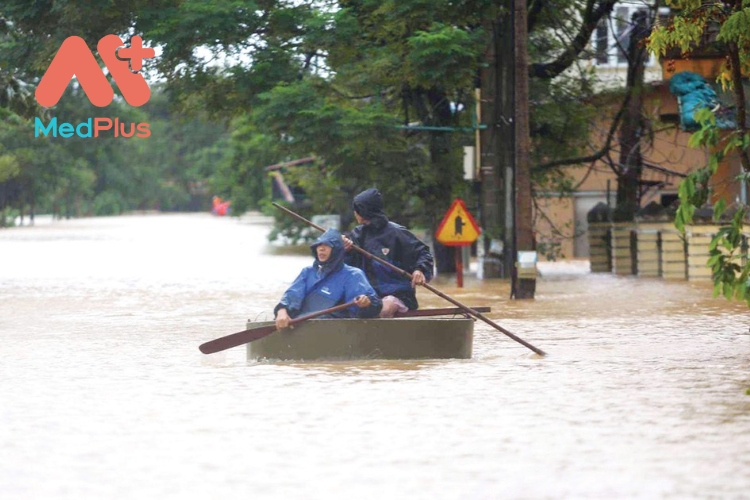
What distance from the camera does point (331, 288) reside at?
13.8 metres

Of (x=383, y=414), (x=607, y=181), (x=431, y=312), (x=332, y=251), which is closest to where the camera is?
(x=383, y=414)

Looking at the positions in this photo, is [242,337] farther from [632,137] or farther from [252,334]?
[632,137]

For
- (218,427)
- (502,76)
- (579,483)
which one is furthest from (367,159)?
(579,483)

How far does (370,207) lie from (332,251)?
1418 millimetres

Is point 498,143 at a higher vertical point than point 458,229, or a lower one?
higher

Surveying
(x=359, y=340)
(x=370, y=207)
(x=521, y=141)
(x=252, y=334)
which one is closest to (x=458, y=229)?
(x=521, y=141)

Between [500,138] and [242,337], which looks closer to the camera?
[242,337]

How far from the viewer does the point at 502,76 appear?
1133 inches

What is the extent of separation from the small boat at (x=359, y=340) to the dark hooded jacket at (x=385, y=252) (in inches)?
37.7

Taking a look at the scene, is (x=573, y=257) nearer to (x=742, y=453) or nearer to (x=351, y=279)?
(x=351, y=279)

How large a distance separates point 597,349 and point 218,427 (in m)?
6.27

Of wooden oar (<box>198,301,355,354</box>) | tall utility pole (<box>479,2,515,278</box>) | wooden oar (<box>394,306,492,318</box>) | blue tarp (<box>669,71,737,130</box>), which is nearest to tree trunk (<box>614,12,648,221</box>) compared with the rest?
tall utility pole (<box>479,2,515,278</box>)

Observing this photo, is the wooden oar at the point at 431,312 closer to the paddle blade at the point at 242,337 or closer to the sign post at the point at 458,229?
the paddle blade at the point at 242,337

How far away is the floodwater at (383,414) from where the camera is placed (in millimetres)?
8086
